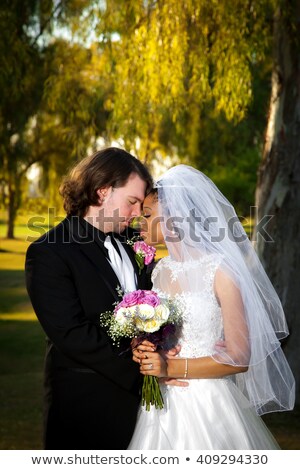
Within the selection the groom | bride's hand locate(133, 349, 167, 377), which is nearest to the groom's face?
the groom

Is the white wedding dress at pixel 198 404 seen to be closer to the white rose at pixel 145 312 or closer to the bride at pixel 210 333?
the bride at pixel 210 333

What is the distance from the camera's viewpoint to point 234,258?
359 centimetres

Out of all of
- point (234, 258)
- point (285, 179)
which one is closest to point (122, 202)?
point (234, 258)

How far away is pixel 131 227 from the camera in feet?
13.5

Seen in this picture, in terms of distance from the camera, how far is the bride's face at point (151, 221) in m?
3.68

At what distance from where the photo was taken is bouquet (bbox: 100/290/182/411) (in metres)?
3.12

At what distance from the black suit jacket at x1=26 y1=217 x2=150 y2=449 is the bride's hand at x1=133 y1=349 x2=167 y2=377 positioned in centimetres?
5

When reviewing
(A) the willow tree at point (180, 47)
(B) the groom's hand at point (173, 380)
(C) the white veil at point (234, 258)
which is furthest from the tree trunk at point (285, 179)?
(B) the groom's hand at point (173, 380)

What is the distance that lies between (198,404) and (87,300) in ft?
2.44

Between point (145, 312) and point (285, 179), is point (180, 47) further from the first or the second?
point (145, 312)

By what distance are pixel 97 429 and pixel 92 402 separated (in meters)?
0.13

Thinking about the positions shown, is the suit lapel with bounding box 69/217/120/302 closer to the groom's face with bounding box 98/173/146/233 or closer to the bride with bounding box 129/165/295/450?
the groom's face with bounding box 98/173/146/233

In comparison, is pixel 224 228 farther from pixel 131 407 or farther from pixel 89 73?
pixel 89 73
